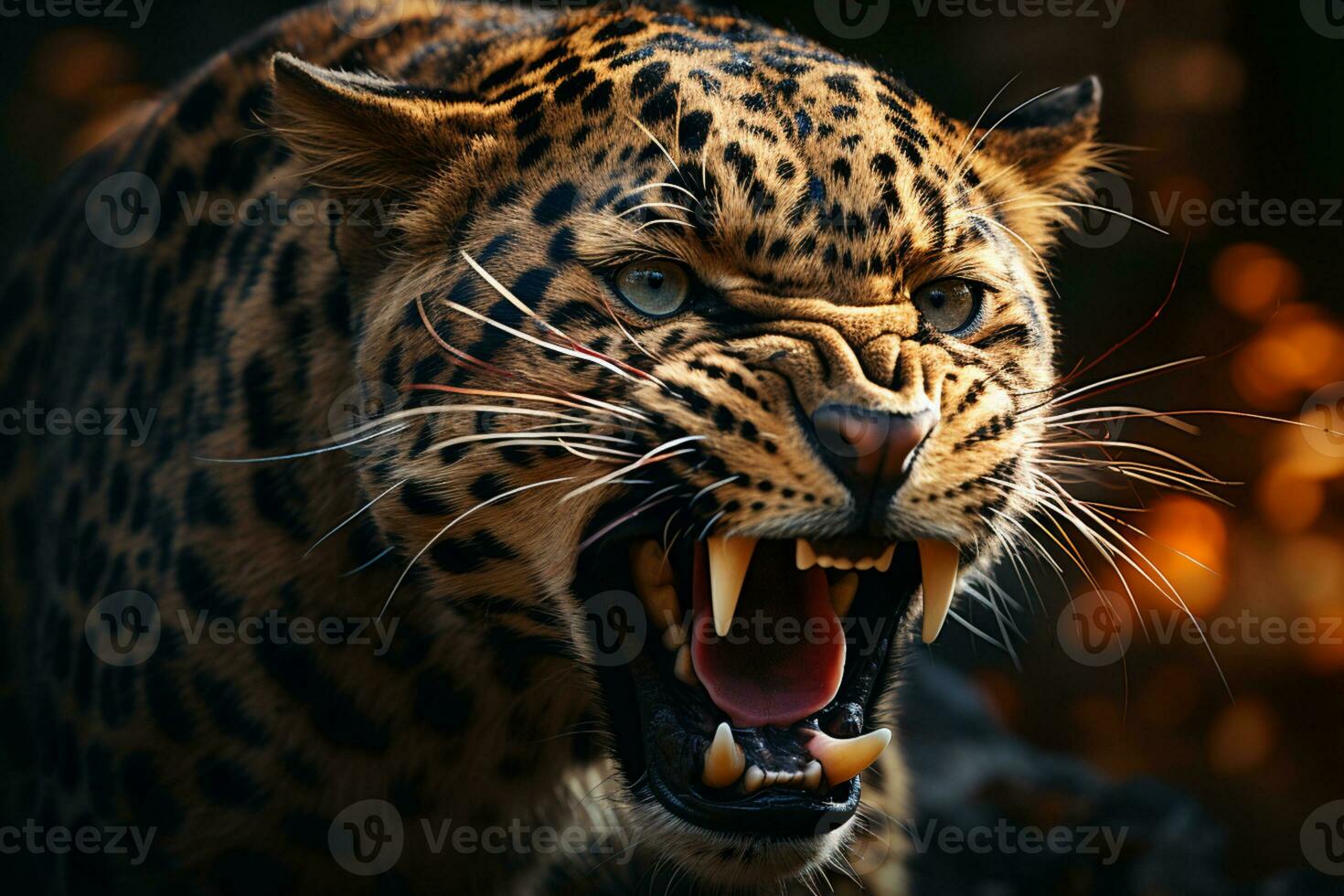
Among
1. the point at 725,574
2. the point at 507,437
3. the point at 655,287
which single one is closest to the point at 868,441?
the point at 725,574

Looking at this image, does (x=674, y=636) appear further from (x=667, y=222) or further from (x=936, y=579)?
(x=667, y=222)

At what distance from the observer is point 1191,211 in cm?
718

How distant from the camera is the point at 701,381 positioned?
3162 millimetres

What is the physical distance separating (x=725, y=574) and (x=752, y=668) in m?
0.49

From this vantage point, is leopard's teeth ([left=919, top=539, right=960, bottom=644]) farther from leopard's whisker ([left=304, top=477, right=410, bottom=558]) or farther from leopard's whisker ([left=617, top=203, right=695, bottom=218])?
leopard's whisker ([left=304, top=477, right=410, bottom=558])

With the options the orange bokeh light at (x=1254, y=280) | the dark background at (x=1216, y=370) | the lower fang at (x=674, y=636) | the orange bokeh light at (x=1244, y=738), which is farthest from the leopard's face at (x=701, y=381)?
the orange bokeh light at (x=1254, y=280)

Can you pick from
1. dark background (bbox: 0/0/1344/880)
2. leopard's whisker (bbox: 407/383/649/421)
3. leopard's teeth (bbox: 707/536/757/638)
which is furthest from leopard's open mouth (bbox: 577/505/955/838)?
dark background (bbox: 0/0/1344/880)

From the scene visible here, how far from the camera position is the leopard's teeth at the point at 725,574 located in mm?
3131

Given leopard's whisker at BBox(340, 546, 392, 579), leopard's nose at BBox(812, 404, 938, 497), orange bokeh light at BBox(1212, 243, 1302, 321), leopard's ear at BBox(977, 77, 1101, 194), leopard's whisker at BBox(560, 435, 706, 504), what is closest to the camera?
leopard's nose at BBox(812, 404, 938, 497)

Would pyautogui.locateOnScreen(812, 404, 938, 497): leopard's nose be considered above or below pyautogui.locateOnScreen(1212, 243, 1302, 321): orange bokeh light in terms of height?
below

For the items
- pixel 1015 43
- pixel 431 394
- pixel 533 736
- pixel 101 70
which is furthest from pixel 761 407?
pixel 101 70

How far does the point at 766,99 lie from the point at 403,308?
109 cm

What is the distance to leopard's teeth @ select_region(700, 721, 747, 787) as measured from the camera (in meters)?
3.20

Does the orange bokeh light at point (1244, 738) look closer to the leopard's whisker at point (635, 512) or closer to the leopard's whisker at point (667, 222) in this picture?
the leopard's whisker at point (635, 512)
